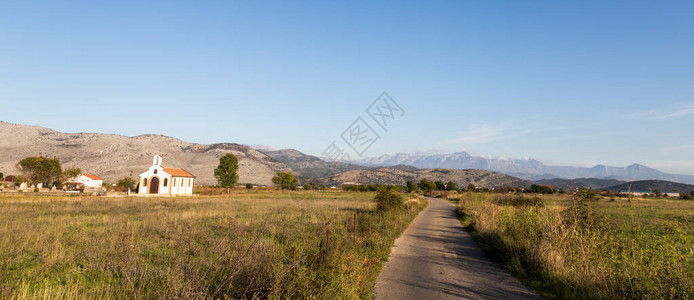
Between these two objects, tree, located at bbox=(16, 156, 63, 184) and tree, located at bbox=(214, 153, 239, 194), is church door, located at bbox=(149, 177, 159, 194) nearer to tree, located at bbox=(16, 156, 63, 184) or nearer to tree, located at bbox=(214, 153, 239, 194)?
tree, located at bbox=(214, 153, 239, 194)

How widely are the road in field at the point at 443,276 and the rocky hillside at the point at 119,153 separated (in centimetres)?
12134

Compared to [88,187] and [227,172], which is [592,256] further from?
[88,187]

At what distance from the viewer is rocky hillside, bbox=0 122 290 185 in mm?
121438

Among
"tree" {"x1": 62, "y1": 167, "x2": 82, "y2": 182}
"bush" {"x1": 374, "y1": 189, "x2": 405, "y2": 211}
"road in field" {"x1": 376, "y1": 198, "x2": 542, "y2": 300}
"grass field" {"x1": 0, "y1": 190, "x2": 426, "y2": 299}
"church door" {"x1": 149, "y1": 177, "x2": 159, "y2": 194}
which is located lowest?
"road in field" {"x1": 376, "y1": 198, "x2": 542, "y2": 300}

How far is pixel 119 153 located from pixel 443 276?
→ 159663mm

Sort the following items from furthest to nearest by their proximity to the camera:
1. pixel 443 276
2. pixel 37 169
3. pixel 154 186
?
pixel 37 169 → pixel 154 186 → pixel 443 276

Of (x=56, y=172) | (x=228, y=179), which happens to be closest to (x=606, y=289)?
(x=228, y=179)

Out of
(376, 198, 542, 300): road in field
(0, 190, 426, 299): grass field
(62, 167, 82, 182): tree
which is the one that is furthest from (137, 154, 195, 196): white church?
(376, 198, 542, 300): road in field

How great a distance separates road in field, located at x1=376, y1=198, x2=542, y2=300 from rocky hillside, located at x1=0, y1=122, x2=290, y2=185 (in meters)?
121

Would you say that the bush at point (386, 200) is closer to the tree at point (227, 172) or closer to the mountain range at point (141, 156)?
the tree at point (227, 172)

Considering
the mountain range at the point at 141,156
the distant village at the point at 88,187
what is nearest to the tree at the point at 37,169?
the distant village at the point at 88,187

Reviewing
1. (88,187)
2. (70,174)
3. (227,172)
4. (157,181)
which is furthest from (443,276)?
(70,174)

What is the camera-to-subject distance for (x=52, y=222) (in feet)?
54.7

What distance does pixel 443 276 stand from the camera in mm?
9008
